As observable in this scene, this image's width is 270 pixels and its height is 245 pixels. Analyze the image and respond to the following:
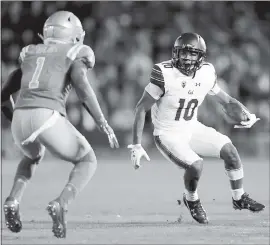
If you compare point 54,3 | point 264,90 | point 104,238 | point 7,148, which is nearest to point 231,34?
point 264,90

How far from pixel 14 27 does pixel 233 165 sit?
627 centimetres

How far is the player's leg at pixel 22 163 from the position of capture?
158 inches

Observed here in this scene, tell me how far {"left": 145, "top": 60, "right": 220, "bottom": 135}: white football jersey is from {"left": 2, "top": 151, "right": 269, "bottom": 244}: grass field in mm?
706

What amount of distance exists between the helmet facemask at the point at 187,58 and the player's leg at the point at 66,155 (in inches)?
38.5

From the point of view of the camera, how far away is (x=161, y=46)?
1018 cm

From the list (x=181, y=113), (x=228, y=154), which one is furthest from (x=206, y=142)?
(x=181, y=113)

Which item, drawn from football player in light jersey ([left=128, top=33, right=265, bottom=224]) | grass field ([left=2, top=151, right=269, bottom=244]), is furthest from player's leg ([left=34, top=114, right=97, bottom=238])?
football player in light jersey ([left=128, top=33, right=265, bottom=224])

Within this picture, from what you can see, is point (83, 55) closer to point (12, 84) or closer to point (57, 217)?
point (12, 84)

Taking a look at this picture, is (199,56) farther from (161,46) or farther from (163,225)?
(161,46)

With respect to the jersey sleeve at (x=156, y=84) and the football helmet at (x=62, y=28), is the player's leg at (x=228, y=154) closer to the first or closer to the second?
the jersey sleeve at (x=156, y=84)

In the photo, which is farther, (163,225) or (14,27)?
(14,27)

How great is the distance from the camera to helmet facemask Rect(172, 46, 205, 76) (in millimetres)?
4586

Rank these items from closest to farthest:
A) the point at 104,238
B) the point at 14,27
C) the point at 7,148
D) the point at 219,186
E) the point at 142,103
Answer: the point at 104,238
the point at 142,103
the point at 219,186
the point at 7,148
the point at 14,27

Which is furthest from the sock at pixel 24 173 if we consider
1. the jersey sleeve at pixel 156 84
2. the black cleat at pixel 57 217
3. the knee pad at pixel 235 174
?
the knee pad at pixel 235 174
